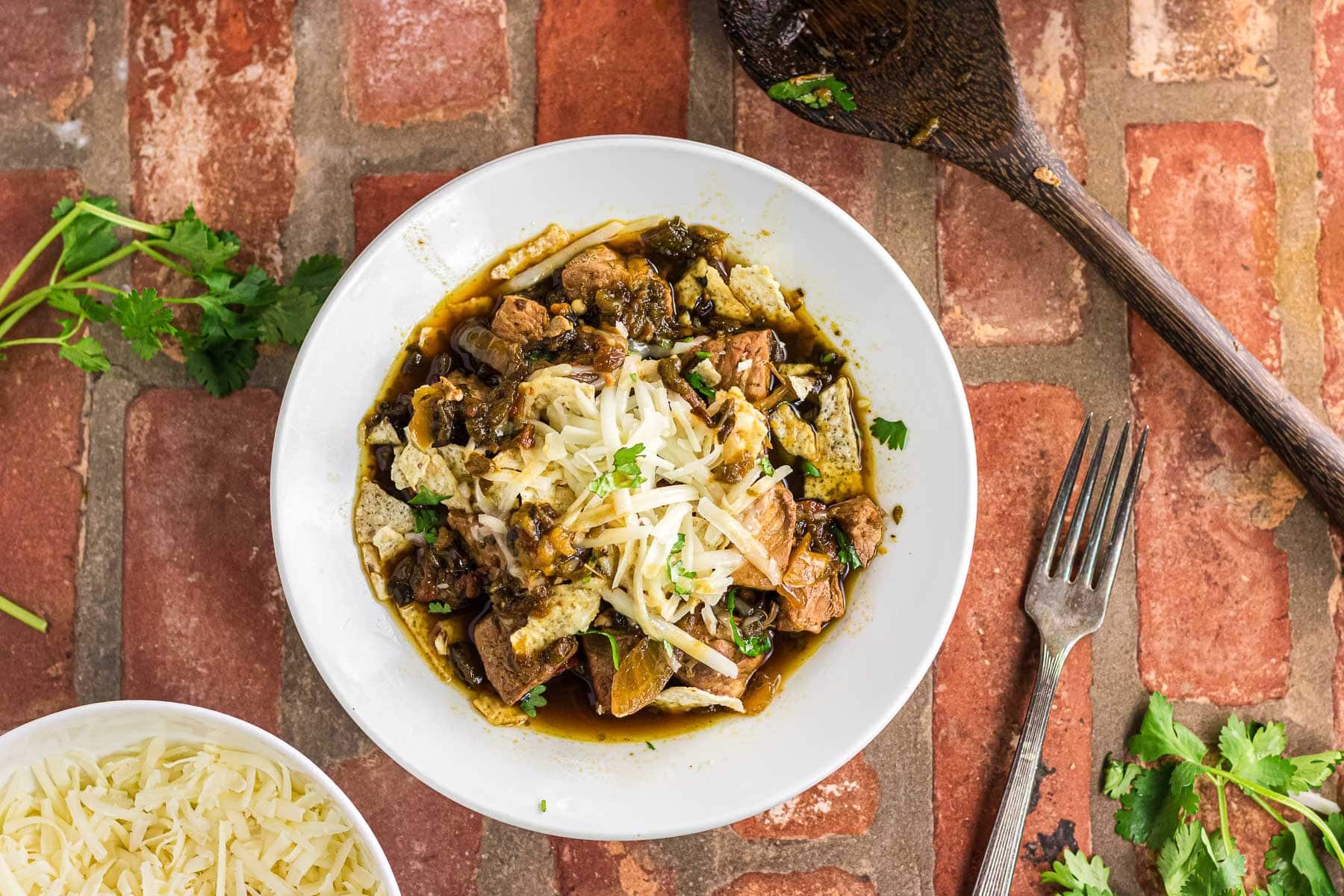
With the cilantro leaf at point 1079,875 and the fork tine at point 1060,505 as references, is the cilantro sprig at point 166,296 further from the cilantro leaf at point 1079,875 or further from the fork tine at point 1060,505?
the cilantro leaf at point 1079,875

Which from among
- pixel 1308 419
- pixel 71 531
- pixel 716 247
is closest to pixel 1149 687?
pixel 1308 419

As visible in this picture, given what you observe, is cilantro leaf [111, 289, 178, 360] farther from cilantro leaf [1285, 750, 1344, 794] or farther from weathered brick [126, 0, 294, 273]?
cilantro leaf [1285, 750, 1344, 794]

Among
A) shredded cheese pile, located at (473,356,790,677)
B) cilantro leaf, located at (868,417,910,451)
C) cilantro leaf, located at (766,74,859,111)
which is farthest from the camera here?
cilantro leaf, located at (766,74,859,111)

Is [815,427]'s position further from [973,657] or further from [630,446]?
[973,657]

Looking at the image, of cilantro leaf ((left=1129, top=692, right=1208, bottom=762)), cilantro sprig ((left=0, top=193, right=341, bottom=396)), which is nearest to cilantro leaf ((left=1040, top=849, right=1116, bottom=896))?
cilantro leaf ((left=1129, top=692, right=1208, bottom=762))

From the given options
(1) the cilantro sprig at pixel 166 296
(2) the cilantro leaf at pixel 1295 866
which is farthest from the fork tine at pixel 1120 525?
(1) the cilantro sprig at pixel 166 296

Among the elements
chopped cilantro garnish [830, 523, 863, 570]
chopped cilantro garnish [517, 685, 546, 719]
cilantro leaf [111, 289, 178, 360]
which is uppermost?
cilantro leaf [111, 289, 178, 360]

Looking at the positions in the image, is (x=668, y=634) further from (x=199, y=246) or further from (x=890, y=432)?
(x=199, y=246)
